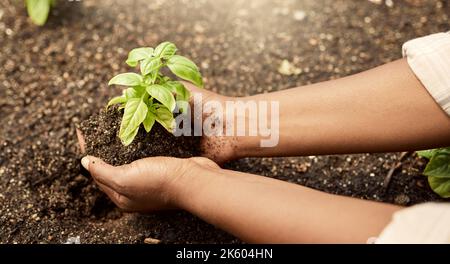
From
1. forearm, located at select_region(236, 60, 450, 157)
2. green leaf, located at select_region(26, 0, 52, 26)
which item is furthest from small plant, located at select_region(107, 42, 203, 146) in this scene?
green leaf, located at select_region(26, 0, 52, 26)

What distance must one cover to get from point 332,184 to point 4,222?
1.32 metres

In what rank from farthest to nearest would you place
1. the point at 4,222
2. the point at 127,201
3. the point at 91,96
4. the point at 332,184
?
the point at 91,96, the point at 332,184, the point at 4,222, the point at 127,201

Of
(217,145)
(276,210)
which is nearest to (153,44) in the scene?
(217,145)

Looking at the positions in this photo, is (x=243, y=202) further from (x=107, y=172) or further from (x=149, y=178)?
(x=107, y=172)

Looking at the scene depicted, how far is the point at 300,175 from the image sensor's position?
6.75 feet

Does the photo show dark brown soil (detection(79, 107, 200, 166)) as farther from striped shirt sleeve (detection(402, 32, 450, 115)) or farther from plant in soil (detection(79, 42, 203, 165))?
striped shirt sleeve (detection(402, 32, 450, 115))

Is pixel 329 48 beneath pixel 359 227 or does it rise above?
above

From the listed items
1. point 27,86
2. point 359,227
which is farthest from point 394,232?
point 27,86

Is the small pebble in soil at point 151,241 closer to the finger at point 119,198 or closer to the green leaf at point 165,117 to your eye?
the finger at point 119,198

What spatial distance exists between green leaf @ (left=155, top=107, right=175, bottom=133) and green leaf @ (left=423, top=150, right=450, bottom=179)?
38.1 inches

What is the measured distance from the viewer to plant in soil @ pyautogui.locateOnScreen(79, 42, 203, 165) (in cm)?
153

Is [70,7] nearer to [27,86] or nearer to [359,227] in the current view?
[27,86]

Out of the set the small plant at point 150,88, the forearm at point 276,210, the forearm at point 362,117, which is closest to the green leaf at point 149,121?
the small plant at point 150,88
